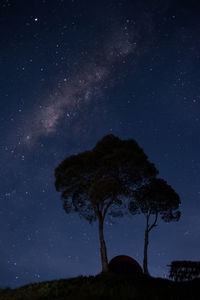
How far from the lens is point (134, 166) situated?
20.3 m

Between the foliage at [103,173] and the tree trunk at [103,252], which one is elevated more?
the foliage at [103,173]

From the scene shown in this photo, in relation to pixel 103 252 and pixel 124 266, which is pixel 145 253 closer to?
pixel 124 266

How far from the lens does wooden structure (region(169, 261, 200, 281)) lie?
17.9 m

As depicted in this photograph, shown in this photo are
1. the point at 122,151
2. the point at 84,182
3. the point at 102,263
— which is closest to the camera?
the point at 102,263

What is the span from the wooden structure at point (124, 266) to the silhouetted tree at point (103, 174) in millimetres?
2529

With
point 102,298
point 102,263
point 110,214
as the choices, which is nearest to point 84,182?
point 110,214

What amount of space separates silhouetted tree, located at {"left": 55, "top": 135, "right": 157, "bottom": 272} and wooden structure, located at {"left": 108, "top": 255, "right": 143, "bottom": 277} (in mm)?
2529

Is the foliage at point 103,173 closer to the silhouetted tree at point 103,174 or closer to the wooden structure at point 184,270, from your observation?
the silhouetted tree at point 103,174

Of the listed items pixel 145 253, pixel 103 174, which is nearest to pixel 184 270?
pixel 145 253

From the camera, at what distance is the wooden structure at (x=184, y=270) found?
17850 millimetres

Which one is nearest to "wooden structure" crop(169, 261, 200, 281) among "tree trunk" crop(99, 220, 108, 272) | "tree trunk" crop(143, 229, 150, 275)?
"tree trunk" crop(143, 229, 150, 275)

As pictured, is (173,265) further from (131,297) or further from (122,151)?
(131,297)

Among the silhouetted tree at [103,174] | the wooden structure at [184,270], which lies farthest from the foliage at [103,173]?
the wooden structure at [184,270]

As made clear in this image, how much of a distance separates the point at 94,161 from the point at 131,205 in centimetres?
511
